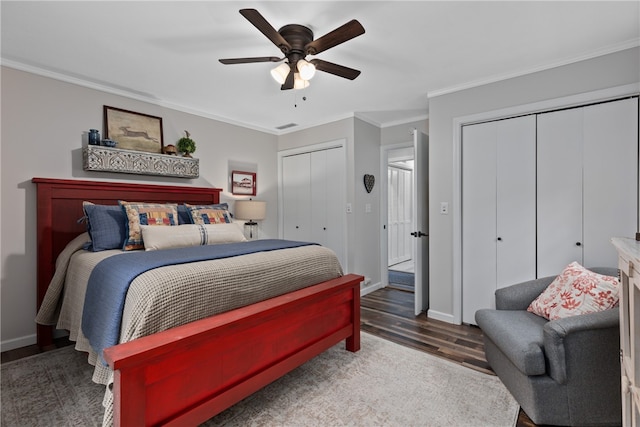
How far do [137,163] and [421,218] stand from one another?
10.1 feet

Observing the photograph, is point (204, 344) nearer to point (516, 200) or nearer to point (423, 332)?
point (423, 332)

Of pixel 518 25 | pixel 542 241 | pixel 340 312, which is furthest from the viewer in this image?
pixel 542 241

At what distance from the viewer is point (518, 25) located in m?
2.06

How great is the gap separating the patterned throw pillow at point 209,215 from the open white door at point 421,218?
6.72 ft

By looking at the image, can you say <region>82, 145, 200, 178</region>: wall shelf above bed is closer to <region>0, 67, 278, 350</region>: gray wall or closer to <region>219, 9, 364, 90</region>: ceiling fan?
<region>0, 67, 278, 350</region>: gray wall

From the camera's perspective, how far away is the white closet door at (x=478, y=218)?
114 inches

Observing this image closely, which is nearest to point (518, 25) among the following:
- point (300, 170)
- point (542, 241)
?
point (542, 241)

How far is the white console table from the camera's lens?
1.02m

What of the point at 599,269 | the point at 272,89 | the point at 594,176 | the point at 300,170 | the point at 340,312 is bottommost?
the point at 340,312

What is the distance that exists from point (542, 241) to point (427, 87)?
180cm

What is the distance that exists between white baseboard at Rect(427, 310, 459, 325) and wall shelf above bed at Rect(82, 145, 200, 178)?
121 inches

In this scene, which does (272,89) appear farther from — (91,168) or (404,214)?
(404,214)

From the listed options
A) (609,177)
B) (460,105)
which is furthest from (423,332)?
(460,105)

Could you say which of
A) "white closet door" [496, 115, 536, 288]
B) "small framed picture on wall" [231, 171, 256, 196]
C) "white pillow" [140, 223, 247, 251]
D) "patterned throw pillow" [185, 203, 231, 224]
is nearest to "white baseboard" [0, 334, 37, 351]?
"white pillow" [140, 223, 247, 251]
